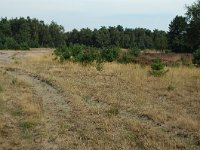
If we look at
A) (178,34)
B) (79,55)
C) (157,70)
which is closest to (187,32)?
(178,34)

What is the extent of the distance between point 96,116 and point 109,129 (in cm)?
144

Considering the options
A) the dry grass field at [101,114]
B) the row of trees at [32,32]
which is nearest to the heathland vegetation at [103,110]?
the dry grass field at [101,114]

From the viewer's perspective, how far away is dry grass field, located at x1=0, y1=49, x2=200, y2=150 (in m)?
9.08

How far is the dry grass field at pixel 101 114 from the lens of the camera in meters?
9.08

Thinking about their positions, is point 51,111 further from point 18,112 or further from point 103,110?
point 103,110

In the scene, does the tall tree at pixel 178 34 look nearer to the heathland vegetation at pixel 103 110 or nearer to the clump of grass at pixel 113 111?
the heathland vegetation at pixel 103 110

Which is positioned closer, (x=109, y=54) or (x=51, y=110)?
(x=51, y=110)

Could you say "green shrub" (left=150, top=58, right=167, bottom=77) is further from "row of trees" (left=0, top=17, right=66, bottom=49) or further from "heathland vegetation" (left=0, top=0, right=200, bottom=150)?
"row of trees" (left=0, top=17, right=66, bottom=49)

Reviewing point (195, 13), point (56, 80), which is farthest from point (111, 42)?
point (56, 80)

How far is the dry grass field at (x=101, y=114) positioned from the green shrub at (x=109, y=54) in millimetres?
11709

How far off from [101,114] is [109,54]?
66.4 feet

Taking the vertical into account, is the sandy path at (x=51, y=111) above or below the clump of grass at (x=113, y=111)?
below

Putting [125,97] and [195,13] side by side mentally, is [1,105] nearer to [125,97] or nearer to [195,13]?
[125,97]

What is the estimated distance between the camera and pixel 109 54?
31.8m
